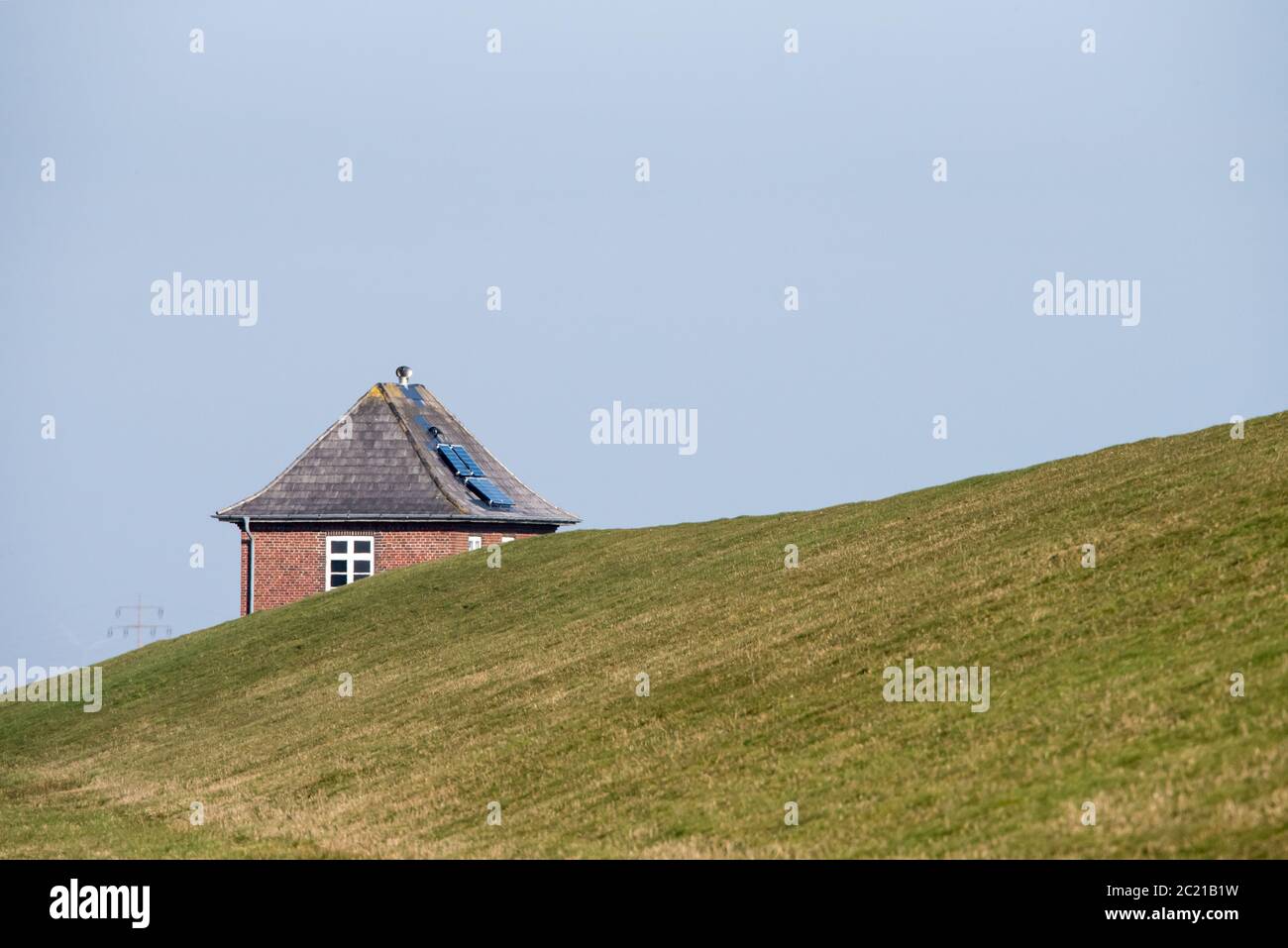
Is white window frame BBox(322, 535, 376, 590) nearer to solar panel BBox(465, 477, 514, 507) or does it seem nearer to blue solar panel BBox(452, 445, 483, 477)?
solar panel BBox(465, 477, 514, 507)

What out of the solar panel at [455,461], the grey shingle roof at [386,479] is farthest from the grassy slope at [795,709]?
the solar panel at [455,461]

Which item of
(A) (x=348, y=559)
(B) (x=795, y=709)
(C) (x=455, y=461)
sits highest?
(C) (x=455, y=461)

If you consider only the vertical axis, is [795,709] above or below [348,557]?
below

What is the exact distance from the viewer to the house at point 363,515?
58719 mm

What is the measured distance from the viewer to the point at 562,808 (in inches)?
797

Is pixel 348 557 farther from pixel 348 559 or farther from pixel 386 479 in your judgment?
pixel 386 479

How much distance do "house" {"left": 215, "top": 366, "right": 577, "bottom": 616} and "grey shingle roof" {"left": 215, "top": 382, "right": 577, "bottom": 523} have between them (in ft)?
0.16

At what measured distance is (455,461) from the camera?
63156mm

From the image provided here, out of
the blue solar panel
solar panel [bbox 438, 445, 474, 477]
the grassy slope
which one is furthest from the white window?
the grassy slope

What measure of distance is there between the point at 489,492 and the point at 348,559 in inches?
251

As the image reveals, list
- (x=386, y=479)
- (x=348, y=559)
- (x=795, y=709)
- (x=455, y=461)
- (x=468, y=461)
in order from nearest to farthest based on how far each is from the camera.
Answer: (x=795, y=709) → (x=348, y=559) → (x=386, y=479) → (x=455, y=461) → (x=468, y=461)

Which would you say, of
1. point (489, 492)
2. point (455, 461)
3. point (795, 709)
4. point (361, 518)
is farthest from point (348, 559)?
point (795, 709)

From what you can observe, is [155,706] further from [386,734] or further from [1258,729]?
[1258,729]

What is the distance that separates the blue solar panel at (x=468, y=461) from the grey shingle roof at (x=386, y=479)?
680 mm
